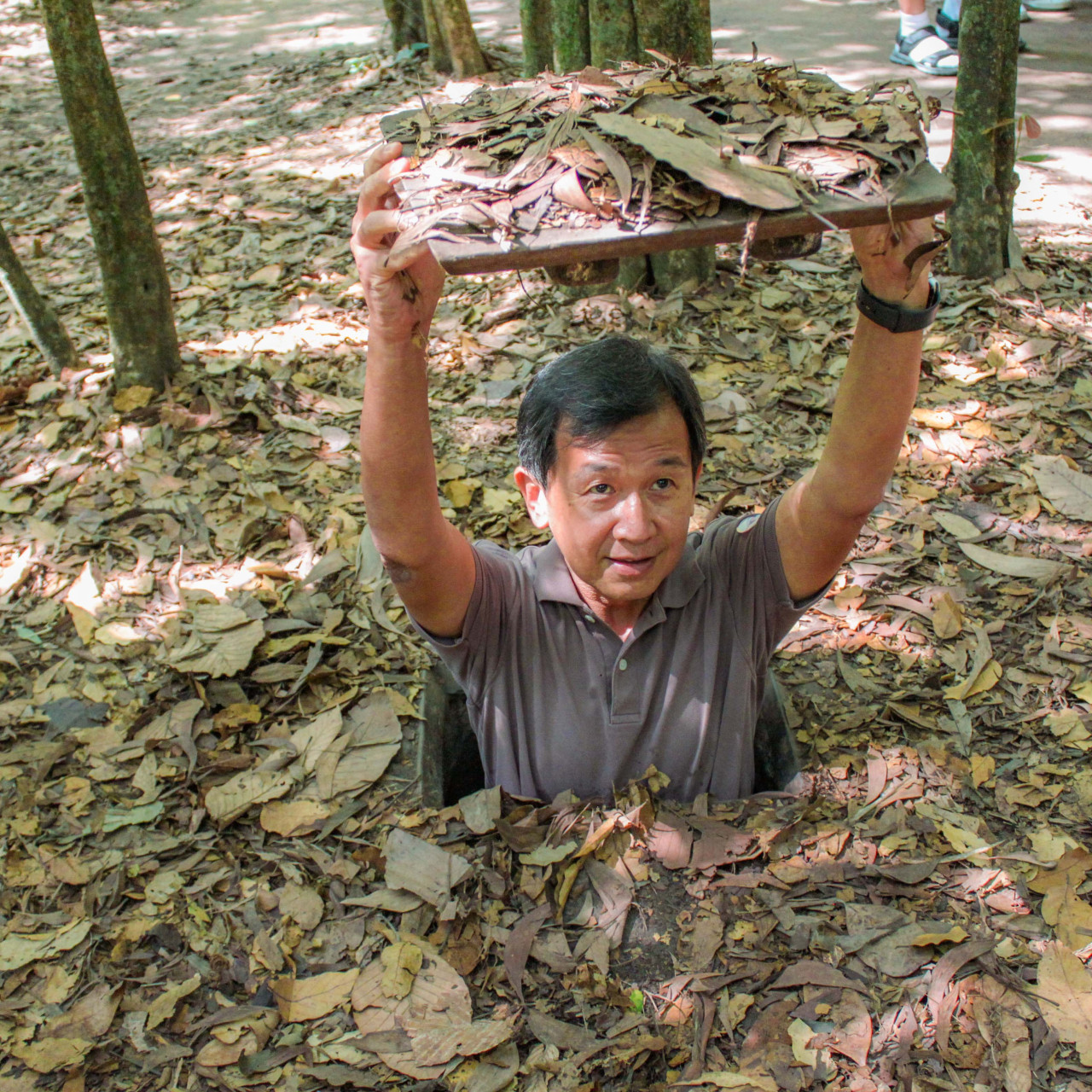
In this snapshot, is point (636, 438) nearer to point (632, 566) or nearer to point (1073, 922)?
point (632, 566)

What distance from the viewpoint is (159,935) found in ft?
8.55

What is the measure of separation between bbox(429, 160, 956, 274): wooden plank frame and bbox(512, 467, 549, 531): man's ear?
0.88m

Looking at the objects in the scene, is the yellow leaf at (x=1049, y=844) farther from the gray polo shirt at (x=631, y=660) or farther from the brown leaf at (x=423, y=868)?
the brown leaf at (x=423, y=868)

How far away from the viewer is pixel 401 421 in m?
2.17

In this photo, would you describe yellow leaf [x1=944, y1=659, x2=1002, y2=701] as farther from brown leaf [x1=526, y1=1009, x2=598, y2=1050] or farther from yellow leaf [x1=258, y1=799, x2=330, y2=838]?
yellow leaf [x1=258, y1=799, x2=330, y2=838]

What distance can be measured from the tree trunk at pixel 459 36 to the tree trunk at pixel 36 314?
4476 millimetres

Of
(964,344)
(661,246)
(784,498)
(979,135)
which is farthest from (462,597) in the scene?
(979,135)

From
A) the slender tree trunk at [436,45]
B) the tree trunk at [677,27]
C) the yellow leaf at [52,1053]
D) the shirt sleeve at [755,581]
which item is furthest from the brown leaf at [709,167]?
the slender tree trunk at [436,45]

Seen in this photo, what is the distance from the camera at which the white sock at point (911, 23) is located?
8422mm

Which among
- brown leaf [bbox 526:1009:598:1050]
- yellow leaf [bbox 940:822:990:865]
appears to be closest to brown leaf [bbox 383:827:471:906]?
brown leaf [bbox 526:1009:598:1050]

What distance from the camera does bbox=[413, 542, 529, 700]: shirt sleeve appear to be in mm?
2549

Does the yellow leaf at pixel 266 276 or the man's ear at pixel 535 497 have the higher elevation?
the man's ear at pixel 535 497

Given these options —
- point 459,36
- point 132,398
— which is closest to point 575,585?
point 132,398

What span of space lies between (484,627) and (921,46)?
7.89m
